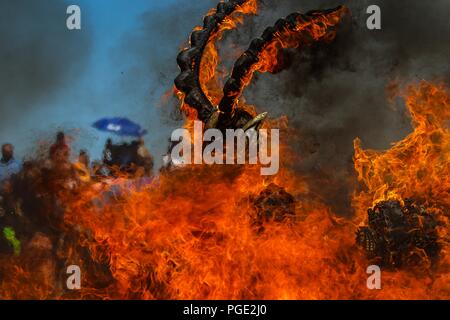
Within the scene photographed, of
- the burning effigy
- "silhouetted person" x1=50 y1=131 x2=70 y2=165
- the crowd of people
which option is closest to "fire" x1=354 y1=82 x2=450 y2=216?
the burning effigy

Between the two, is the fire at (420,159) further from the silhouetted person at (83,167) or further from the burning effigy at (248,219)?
the silhouetted person at (83,167)

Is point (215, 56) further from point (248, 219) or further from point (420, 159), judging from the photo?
point (420, 159)

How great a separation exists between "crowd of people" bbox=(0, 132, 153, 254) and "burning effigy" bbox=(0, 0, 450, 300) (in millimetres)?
577

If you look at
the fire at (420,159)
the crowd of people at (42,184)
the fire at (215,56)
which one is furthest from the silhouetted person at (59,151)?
the fire at (420,159)

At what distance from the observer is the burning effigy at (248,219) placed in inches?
374

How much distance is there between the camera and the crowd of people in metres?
14.3

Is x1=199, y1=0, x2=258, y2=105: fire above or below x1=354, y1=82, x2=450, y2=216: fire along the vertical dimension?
above

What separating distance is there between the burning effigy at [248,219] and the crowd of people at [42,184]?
58 centimetres

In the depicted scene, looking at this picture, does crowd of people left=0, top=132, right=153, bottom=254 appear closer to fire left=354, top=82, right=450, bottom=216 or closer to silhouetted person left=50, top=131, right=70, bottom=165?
silhouetted person left=50, top=131, right=70, bottom=165

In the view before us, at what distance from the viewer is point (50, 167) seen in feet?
49.1

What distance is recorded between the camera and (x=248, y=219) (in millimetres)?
10047
